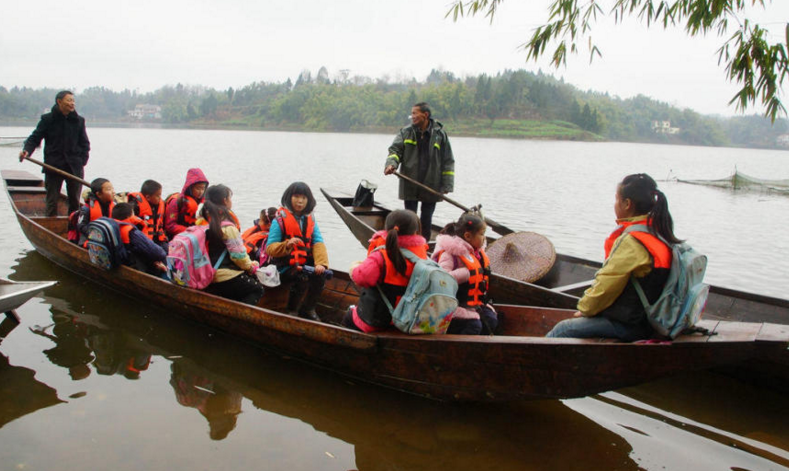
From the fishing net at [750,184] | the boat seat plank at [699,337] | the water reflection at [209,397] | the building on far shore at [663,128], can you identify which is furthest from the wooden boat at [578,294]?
the building on far shore at [663,128]

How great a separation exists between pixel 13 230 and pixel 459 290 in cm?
870

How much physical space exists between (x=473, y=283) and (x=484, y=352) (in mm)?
555

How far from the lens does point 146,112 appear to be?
364 feet

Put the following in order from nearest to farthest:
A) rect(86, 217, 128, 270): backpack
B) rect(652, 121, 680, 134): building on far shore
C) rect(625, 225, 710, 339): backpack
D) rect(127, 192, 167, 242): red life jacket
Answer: rect(625, 225, 710, 339): backpack → rect(86, 217, 128, 270): backpack → rect(127, 192, 167, 242): red life jacket → rect(652, 121, 680, 134): building on far shore

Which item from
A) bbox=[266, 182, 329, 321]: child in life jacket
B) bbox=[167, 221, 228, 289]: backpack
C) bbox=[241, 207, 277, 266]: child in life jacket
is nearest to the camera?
bbox=[167, 221, 228, 289]: backpack

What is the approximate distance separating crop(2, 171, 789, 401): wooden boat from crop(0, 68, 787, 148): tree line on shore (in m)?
69.7

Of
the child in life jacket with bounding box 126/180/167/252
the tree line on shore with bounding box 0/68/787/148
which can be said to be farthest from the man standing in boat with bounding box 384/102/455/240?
the tree line on shore with bounding box 0/68/787/148

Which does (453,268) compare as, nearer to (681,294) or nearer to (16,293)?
(681,294)

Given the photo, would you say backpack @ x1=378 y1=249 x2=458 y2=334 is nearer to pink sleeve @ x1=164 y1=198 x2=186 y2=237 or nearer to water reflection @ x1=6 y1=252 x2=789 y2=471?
water reflection @ x1=6 y1=252 x2=789 y2=471

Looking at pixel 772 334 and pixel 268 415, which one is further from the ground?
pixel 772 334

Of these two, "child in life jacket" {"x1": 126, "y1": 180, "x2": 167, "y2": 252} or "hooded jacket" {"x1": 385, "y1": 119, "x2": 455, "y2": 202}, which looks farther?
"hooded jacket" {"x1": 385, "y1": 119, "x2": 455, "y2": 202}

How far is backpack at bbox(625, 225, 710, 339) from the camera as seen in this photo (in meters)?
2.92

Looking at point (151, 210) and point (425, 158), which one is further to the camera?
point (425, 158)

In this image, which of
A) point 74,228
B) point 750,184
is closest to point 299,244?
point 74,228
